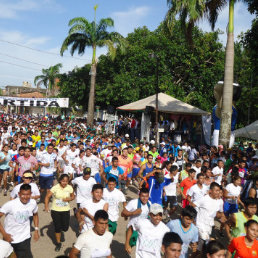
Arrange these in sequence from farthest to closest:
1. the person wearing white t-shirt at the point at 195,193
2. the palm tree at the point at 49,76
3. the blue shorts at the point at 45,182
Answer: the palm tree at the point at 49,76, the blue shorts at the point at 45,182, the person wearing white t-shirt at the point at 195,193

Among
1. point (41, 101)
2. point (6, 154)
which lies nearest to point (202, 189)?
point (6, 154)

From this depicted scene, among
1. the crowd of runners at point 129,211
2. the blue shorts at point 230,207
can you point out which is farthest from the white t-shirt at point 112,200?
the blue shorts at point 230,207

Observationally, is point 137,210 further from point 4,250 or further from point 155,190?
point 4,250

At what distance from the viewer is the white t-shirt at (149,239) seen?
4188 millimetres

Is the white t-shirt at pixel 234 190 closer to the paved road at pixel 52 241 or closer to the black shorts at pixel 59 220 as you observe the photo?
the paved road at pixel 52 241

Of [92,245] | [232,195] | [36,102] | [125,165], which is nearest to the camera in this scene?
[92,245]

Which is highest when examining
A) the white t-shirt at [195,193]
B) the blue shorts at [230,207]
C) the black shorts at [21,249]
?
the white t-shirt at [195,193]

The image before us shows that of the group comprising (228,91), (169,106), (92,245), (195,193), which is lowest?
(92,245)

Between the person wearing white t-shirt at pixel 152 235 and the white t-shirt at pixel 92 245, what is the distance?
653 mm

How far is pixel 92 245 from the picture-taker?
3666 millimetres

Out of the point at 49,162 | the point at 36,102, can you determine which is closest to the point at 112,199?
the point at 49,162

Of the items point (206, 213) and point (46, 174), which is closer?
point (206, 213)

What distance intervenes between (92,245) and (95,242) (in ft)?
0.17

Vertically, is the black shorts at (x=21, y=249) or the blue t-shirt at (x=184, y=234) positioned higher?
the blue t-shirt at (x=184, y=234)
